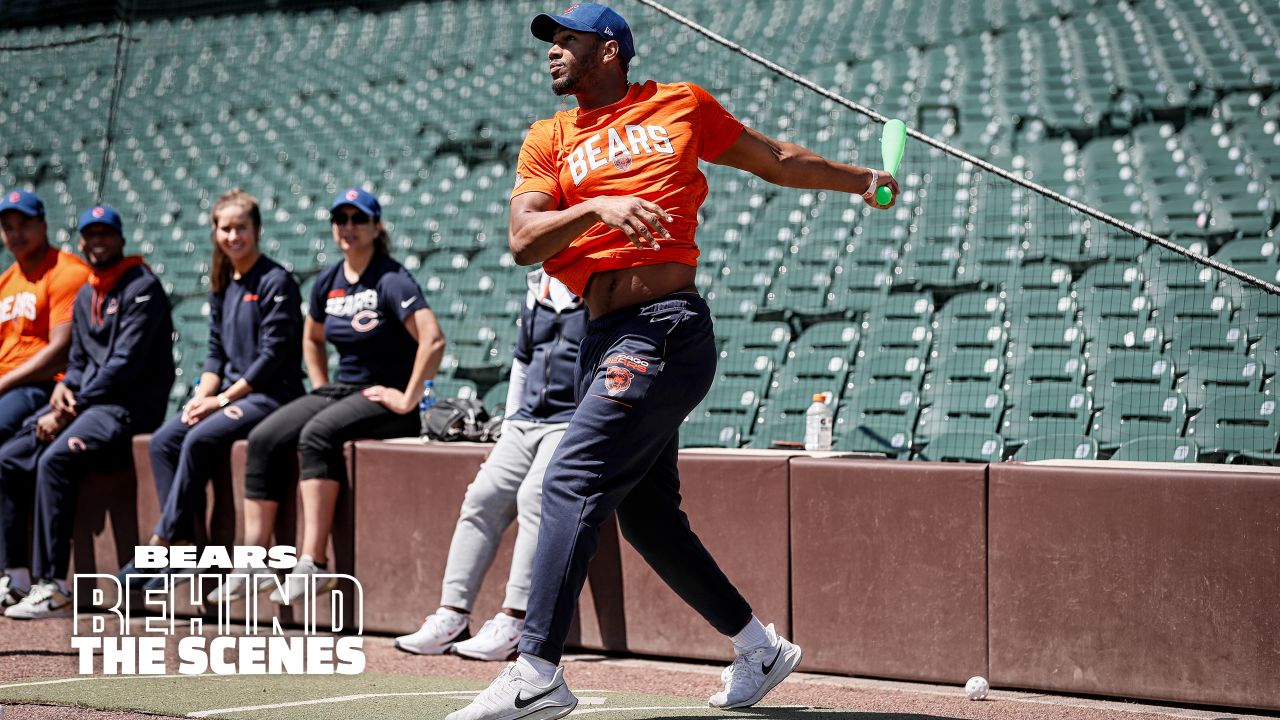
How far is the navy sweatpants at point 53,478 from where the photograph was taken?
5090mm

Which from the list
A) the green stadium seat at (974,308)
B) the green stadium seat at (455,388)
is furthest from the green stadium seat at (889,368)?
the green stadium seat at (455,388)

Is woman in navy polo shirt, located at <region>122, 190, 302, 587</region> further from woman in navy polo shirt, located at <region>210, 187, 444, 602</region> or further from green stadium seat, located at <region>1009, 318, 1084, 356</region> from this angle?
green stadium seat, located at <region>1009, 318, 1084, 356</region>

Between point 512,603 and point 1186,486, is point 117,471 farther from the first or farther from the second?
point 1186,486

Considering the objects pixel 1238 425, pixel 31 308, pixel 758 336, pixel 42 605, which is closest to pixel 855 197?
pixel 758 336

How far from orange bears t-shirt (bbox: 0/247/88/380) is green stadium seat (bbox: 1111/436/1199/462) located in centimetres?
459

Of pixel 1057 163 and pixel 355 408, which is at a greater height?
pixel 1057 163

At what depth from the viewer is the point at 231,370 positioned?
5.27 metres

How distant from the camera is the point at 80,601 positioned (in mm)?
5215

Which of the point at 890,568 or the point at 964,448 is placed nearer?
the point at 890,568

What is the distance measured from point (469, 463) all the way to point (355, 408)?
56 cm

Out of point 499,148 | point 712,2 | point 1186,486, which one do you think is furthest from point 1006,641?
point 712,2

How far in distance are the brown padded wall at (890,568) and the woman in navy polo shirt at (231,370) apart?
2276mm

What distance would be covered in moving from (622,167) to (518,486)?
179 cm

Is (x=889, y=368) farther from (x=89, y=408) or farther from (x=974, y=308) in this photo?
(x=89, y=408)
